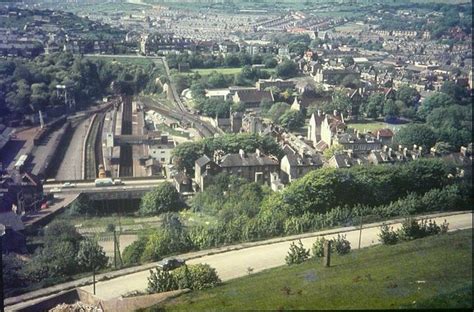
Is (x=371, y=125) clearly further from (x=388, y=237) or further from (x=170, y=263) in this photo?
(x=170, y=263)

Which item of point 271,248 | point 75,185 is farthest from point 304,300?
point 75,185

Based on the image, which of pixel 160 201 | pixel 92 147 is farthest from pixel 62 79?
pixel 160 201

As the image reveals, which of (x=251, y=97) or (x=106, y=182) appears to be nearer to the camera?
(x=106, y=182)

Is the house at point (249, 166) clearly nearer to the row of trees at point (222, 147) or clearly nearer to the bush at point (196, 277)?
the row of trees at point (222, 147)

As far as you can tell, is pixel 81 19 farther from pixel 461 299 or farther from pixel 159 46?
pixel 461 299

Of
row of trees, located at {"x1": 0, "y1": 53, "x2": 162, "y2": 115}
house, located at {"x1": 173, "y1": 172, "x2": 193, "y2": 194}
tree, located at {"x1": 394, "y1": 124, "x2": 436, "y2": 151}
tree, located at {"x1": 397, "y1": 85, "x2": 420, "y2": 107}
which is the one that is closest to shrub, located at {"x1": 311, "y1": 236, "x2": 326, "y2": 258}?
house, located at {"x1": 173, "y1": 172, "x2": 193, "y2": 194}

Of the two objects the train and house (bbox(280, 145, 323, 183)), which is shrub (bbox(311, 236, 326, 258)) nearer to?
house (bbox(280, 145, 323, 183))
